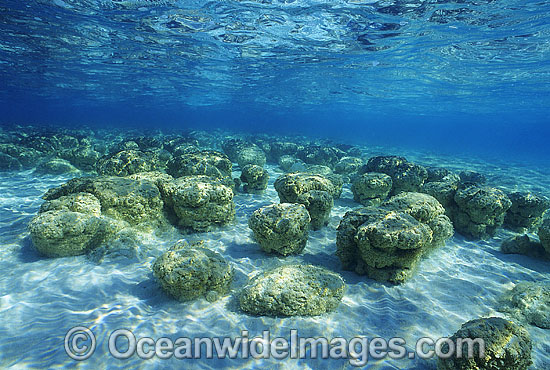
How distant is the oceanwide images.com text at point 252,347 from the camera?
335 cm

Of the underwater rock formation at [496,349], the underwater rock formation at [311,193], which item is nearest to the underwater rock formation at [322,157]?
the underwater rock formation at [311,193]

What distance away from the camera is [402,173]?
988 centimetres

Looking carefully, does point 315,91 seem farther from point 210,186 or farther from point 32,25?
point 210,186

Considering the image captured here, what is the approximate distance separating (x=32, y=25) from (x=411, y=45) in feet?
82.5

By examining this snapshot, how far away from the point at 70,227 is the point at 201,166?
4455 millimetres

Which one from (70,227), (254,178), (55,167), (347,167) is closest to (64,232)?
(70,227)

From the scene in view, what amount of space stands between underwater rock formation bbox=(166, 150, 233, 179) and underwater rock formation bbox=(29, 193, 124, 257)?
3384 mm

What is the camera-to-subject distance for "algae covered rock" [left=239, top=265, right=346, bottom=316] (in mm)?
4078

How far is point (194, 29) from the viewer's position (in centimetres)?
1689

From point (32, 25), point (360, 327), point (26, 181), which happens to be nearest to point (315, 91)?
point (32, 25)

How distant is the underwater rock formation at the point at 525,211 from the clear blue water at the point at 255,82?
162cm

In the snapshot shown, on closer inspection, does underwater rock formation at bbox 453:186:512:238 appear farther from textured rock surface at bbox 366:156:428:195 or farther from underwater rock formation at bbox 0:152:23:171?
underwater rock formation at bbox 0:152:23:171

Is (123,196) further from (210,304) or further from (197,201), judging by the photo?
(210,304)

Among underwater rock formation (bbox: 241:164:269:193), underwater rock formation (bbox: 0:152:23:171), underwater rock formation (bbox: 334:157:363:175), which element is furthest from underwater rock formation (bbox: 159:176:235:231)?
underwater rock formation (bbox: 0:152:23:171)
